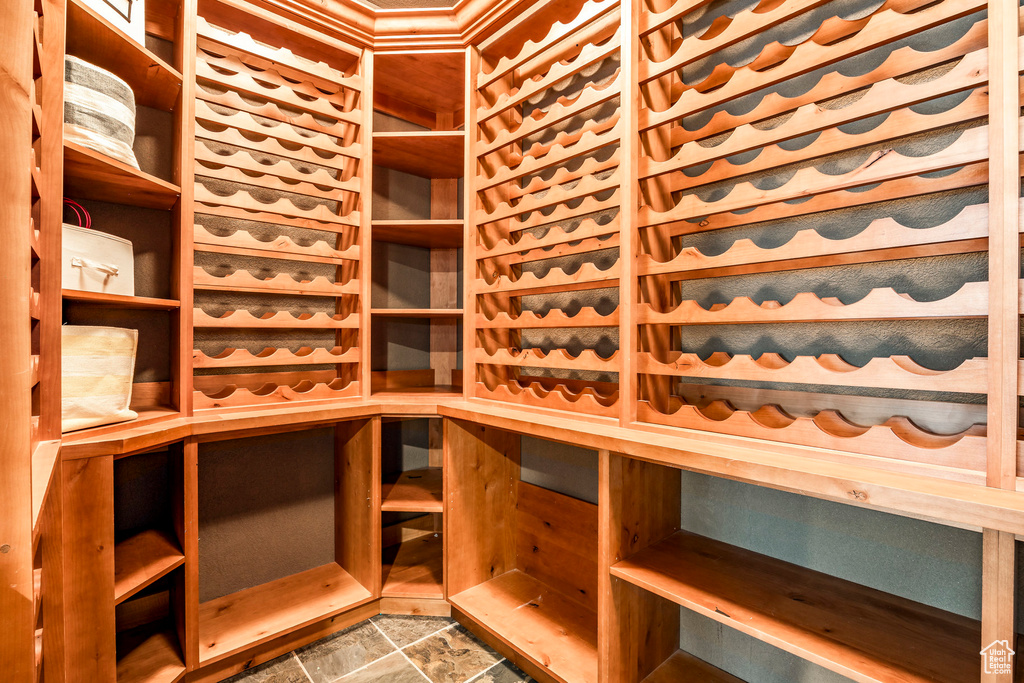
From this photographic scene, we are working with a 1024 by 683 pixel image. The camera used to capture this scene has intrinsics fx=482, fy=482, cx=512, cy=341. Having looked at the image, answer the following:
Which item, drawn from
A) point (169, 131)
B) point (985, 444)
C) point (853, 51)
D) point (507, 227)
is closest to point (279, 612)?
point (507, 227)

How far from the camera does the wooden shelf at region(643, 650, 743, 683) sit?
4.76 feet

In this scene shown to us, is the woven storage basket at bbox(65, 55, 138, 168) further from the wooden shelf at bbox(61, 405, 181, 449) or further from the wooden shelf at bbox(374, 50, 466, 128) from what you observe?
the wooden shelf at bbox(374, 50, 466, 128)

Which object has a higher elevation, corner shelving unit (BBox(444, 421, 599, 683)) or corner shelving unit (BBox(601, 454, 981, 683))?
corner shelving unit (BBox(601, 454, 981, 683))

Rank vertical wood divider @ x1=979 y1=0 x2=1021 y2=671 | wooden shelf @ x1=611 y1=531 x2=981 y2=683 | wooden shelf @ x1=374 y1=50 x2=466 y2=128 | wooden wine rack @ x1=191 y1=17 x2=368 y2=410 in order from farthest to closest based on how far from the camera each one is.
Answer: wooden shelf @ x1=374 y1=50 x2=466 y2=128 < wooden wine rack @ x1=191 y1=17 x2=368 y2=410 < wooden shelf @ x1=611 y1=531 x2=981 y2=683 < vertical wood divider @ x1=979 y1=0 x2=1021 y2=671

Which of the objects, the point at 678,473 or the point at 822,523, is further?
the point at 678,473

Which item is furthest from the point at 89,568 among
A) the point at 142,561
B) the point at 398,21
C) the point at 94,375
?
the point at 398,21

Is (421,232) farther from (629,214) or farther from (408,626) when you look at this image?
(408,626)

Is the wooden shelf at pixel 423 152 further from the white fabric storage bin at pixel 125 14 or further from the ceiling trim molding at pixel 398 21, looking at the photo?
the white fabric storage bin at pixel 125 14

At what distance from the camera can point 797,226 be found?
4.28ft

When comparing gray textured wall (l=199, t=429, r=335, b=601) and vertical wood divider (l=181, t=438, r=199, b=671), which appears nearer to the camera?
vertical wood divider (l=181, t=438, r=199, b=671)

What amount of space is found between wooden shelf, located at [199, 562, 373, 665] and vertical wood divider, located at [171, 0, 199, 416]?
0.79 metres

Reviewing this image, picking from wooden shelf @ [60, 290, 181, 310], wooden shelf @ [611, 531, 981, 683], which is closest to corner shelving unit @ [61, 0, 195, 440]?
wooden shelf @ [60, 290, 181, 310]

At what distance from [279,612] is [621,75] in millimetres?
2212

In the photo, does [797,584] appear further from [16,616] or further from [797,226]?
[16,616]
